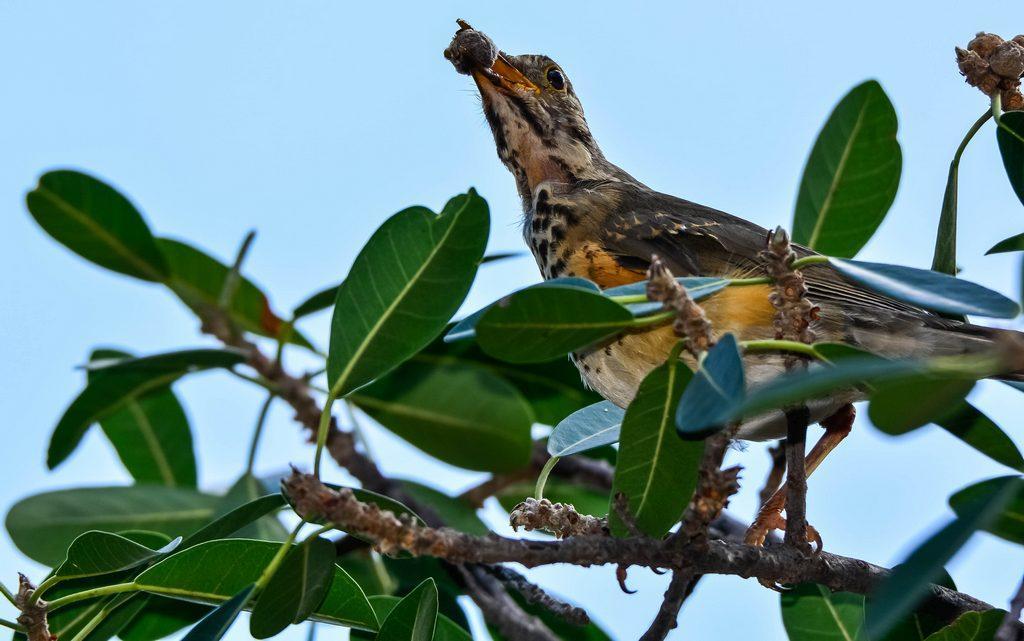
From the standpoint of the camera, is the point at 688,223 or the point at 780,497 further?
the point at 688,223

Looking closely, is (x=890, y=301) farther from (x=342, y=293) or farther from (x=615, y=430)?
(x=342, y=293)

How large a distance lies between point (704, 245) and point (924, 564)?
2383 mm

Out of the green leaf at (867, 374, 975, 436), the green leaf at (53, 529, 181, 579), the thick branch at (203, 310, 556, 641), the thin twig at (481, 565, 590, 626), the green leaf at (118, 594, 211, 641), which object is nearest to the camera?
the green leaf at (867, 374, 975, 436)

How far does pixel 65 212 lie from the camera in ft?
13.3

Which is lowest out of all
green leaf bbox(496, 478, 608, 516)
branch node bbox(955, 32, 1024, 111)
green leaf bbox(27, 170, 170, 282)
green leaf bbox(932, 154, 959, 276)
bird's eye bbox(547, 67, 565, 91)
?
green leaf bbox(496, 478, 608, 516)

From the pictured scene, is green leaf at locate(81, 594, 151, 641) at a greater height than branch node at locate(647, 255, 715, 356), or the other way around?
branch node at locate(647, 255, 715, 356)

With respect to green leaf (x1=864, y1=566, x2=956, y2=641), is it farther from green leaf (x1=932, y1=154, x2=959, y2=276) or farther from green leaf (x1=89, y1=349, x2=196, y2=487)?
green leaf (x1=89, y1=349, x2=196, y2=487)

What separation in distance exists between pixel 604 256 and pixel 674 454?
1506mm

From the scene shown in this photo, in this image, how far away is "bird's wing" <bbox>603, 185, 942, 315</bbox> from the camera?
355 cm

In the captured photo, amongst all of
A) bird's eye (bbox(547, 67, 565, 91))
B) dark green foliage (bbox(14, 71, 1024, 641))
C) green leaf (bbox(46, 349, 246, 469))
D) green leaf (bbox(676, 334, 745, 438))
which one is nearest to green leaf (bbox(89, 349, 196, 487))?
dark green foliage (bbox(14, 71, 1024, 641))

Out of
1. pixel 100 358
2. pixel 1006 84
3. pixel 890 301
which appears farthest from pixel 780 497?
pixel 100 358

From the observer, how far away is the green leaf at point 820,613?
2.94 m

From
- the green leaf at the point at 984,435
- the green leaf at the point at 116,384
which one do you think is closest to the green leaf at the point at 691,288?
the green leaf at the point at 984,435

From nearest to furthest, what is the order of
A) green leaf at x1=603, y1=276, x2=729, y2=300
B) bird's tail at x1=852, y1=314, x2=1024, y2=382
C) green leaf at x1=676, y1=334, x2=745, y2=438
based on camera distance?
green leaf at x1=676, y1=334, x2=745, y2=438, green leaf at x1=603, y1=276, x2=729, y2=300, bird's tail at x1=852, y1=314, x2=1024, y2=382
